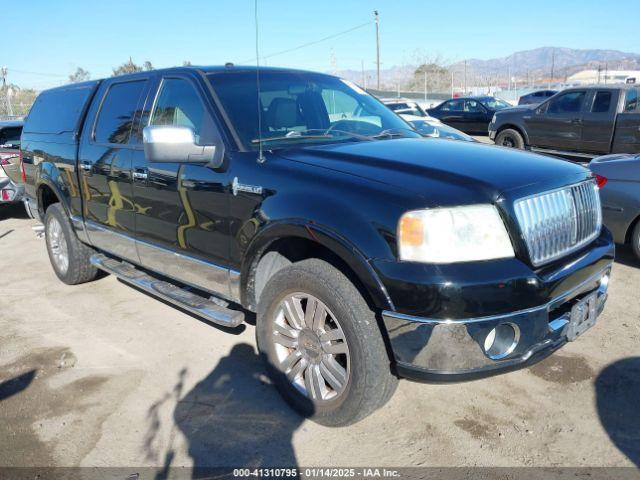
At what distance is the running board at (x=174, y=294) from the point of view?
344 cm

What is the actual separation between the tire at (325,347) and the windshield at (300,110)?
984mm

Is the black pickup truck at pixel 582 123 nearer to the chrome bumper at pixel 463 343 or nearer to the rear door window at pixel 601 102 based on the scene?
the rear door window at pixel 601 102

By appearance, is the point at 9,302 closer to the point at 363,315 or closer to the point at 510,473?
the point at 363,315

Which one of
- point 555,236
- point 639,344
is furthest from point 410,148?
point 639,344

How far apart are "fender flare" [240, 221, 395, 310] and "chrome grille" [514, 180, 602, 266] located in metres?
0.75

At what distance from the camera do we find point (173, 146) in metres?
3.15

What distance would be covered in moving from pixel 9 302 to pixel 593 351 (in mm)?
5190

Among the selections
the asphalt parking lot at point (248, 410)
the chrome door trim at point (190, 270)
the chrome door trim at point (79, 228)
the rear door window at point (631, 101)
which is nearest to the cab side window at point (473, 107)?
the rear door window at point (631, 101)

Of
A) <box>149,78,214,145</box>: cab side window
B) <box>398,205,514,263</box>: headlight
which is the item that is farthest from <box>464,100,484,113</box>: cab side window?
<box>398,205,514,263</box>: headlight

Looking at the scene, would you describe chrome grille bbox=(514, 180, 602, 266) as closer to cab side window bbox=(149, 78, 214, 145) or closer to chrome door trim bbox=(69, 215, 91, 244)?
cab side window bbox=(149, 78, 214, 145)

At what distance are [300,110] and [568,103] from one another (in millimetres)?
9974

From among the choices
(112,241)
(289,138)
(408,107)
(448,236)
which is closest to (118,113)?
(112,241)

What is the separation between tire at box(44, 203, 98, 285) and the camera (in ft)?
17.7

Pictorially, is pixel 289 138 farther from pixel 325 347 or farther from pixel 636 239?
pixel 636 239
